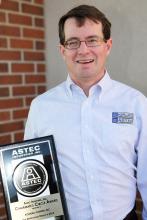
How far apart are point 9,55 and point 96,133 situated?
84 centimetres

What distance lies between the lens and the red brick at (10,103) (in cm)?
202

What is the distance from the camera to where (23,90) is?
2.13 meters

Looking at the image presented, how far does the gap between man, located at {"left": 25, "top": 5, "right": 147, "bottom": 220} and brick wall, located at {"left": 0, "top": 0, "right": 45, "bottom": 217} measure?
595 millimetres

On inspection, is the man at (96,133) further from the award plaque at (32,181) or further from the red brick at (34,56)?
the red brick at (34,56)

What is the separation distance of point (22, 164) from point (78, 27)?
59 centimetres

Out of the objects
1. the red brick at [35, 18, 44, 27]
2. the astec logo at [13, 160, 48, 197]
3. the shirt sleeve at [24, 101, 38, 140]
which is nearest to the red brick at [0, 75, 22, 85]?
the red brick at [35, 18, 44, 27]

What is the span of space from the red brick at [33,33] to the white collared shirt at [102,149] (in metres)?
0.74

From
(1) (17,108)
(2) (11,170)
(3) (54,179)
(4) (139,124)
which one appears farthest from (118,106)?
(1) (17,108)

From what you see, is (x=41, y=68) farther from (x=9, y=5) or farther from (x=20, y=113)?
(x=9, y=5)

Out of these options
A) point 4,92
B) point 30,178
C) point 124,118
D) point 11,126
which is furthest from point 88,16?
point 11,126

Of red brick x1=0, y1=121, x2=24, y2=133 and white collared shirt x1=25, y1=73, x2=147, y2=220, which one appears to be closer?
white collared shirt x1=25, y1=73, x2=147, y2=220

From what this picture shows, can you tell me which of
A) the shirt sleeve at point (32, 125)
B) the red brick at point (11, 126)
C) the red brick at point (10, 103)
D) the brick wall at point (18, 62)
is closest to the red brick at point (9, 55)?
the brick wall at point (18, 62)

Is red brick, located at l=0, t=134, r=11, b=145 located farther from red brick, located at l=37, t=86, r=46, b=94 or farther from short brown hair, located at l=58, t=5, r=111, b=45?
short brown hair, located at l=58, t=5, r=111, b=45

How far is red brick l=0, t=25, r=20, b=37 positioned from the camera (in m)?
1.98
